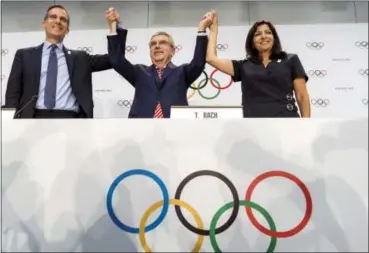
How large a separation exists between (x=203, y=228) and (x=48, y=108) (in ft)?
2.73

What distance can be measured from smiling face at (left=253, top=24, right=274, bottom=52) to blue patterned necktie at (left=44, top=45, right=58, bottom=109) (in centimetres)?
84

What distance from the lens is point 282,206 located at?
45.2 inches

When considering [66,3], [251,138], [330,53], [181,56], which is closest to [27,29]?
[66,3]

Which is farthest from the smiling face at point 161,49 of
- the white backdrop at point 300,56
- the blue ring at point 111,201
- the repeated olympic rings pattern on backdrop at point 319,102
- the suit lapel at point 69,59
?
the repeated olympic rings pattern on backdrop at point 319,102

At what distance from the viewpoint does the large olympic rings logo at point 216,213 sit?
3.69 ft

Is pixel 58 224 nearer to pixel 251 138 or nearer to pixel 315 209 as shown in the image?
pixel 251 138

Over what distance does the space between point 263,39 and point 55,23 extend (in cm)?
89

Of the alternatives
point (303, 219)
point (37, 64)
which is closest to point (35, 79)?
point (37, 64)

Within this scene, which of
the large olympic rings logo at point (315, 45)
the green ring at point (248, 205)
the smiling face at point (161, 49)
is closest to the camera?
the green ring at point (248, 205)

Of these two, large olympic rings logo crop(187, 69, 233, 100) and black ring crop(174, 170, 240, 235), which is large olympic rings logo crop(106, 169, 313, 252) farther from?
large olympic rings logo crop(187, 69, 233, 100)

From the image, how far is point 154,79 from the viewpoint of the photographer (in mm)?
1686

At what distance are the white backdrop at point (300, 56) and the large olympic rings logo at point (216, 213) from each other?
1.87 meters

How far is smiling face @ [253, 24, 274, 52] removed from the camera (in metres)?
1.66

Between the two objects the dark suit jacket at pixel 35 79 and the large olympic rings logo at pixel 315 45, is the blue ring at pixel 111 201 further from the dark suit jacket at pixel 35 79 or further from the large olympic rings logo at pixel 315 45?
the large olympic rings logo at pixel 315 45
